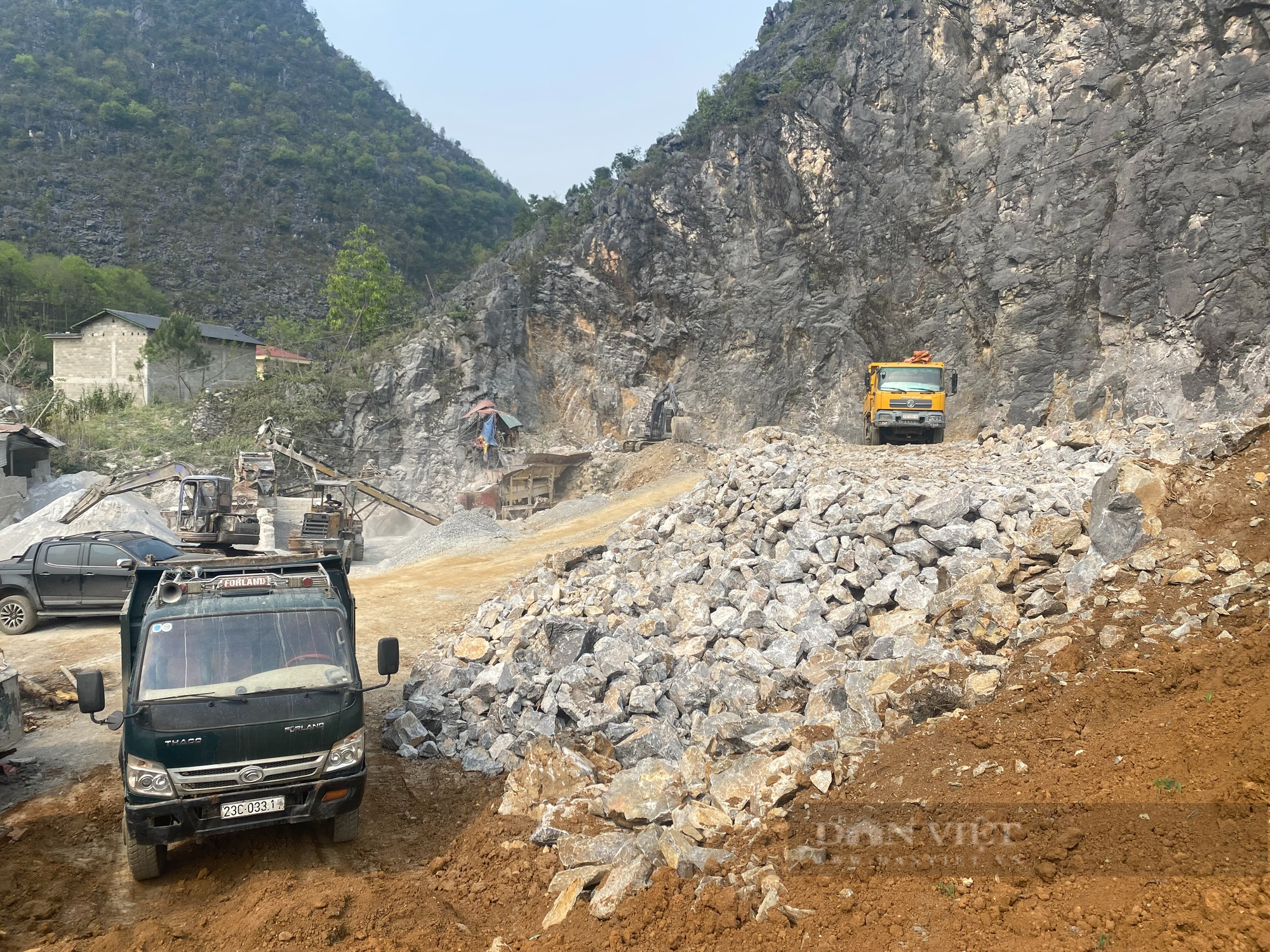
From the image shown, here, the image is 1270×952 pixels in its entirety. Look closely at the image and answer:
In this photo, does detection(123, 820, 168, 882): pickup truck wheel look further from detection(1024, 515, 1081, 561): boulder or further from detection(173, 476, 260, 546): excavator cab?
detection(173, 476, 260, 546): excavator cab

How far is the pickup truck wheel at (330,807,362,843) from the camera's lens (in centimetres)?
614

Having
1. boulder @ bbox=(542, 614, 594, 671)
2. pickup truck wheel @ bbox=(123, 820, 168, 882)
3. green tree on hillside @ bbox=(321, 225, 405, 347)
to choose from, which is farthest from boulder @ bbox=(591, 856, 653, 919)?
green tree on hillside @ bbox=(321, 225, 405, 347)

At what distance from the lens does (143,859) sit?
18.4 ft

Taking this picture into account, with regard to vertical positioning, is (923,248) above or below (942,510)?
above

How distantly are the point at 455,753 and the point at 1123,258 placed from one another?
33.1 meters

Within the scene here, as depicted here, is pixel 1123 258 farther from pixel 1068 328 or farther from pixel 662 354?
pixel 662 354

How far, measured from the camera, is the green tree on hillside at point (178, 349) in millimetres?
38219

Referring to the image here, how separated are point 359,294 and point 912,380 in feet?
125

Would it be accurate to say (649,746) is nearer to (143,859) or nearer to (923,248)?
(143,859)

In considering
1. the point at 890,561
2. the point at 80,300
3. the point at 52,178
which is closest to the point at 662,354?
the point at 890,561

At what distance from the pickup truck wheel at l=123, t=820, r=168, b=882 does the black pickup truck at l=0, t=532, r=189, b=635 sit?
349 inches

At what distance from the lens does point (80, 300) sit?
48.9m

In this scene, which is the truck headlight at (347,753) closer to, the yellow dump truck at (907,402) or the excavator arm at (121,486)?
the yellow dump truck at (907,402)

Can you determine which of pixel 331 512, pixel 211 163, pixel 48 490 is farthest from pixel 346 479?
pixel 211 163
